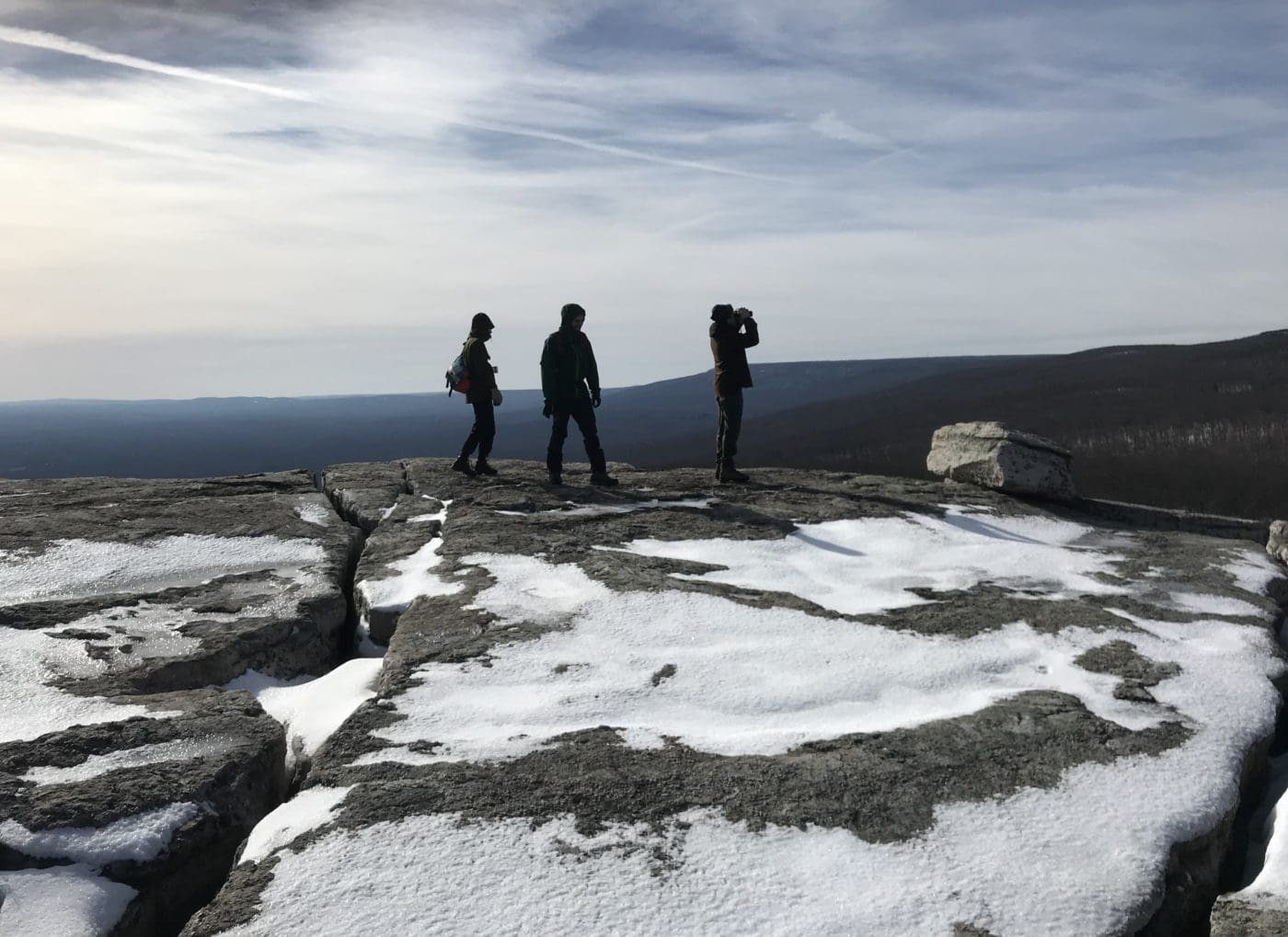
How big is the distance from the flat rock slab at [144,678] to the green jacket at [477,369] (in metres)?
2.81

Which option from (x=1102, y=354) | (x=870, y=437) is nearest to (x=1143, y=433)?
(x=870, y=437)

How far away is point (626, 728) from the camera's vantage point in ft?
19.3

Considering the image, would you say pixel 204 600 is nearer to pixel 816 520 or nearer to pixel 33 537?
pixel 33 537

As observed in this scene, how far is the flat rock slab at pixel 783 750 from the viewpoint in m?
4.20

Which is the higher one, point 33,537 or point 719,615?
point 33,537

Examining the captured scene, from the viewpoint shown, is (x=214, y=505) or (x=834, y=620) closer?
(x=834, y=620)

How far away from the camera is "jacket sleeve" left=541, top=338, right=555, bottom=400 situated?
44.1ft

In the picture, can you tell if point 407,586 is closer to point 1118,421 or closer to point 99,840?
point 99,840

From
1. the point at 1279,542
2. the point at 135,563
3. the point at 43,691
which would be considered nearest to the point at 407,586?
the point at 43,691

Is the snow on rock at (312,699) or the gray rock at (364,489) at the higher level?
the gray rock at (364,489)

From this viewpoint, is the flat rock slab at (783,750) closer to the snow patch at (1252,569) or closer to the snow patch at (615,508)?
the snow patch at (1252,569)

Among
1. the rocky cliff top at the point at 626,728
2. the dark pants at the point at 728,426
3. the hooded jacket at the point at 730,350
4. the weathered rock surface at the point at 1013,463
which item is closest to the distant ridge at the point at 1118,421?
the weathered rock surface at the point at 1013,463

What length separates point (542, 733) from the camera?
579cm

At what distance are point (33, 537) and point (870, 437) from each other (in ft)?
359
